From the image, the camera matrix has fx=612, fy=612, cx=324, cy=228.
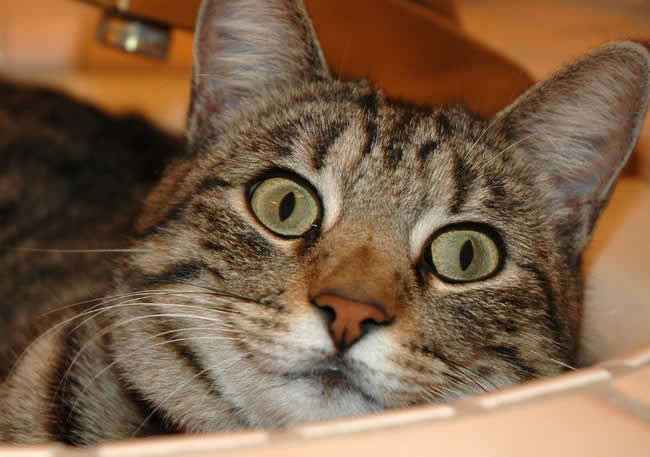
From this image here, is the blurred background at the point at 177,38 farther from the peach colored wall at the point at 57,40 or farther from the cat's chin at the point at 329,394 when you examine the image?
the cat's chin at the point at 329,394

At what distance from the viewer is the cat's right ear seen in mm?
1381

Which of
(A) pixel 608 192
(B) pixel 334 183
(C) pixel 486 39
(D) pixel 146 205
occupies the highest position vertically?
(C) pixel 486 39

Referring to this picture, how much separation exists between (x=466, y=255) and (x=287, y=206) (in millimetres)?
358

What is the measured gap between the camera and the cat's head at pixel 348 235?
973 millimetres

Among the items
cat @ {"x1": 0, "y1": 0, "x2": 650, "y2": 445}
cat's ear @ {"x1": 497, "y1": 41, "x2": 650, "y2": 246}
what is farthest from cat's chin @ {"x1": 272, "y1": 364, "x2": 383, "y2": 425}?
cat's ear @ {"x1": 497, "y1": 41, "x2": 650, "y2": 246}

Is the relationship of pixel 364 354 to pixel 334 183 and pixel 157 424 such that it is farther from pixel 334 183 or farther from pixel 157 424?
pixel 157 424

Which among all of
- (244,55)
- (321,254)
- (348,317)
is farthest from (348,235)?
(244,55)

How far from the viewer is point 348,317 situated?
92 cm

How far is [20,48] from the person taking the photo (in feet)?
10.2

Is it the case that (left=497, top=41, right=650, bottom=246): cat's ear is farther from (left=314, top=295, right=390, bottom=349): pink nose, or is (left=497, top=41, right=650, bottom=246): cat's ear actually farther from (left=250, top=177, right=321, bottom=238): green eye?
(left=314, top=295, right=390, bottom=349): pink nose

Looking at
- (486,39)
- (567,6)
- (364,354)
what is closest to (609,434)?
(364,354)

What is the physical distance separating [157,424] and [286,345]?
427 millimetres

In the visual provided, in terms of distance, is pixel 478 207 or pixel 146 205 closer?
pixel 478 207

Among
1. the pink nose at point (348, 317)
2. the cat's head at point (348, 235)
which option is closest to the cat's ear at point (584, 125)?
the cat's head at point (348, 235)
